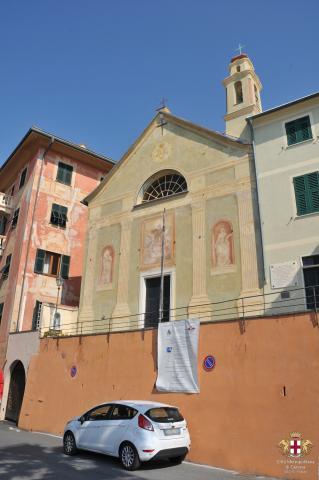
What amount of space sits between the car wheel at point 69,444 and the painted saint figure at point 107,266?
856 centimetres

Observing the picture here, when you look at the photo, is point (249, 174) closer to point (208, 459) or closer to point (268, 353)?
point (268, 353)

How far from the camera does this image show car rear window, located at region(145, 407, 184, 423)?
10.0 metres

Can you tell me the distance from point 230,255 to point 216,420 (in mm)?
6517

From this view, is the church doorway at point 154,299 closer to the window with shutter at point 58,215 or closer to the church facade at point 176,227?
the church facade at point 176,227

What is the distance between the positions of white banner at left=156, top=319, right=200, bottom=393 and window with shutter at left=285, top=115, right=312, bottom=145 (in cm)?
822

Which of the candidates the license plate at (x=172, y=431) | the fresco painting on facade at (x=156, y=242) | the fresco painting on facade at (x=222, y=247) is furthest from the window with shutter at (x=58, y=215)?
the license plate at (x=172, y=431)

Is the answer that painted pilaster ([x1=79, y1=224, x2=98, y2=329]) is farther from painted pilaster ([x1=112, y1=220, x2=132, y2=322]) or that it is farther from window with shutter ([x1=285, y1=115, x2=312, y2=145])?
window with shutter ([x1=285, y1=115, x2=312, y2=145])

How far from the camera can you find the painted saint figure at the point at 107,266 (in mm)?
19578

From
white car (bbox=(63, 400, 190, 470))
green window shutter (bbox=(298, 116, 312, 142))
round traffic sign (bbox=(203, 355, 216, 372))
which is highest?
green window shutter (bbox=(298, 116, 312, 142))

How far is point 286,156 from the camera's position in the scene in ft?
51.9

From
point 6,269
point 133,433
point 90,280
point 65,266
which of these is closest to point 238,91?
point 90,280

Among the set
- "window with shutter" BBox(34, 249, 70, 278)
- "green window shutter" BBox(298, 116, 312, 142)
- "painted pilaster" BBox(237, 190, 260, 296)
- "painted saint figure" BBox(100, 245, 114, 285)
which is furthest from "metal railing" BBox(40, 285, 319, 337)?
"green window shutter" BBox(298, 116, 312, 142)

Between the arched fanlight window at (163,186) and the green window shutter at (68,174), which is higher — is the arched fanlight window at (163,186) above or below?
below

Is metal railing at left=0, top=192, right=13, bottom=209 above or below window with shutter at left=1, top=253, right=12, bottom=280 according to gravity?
above
